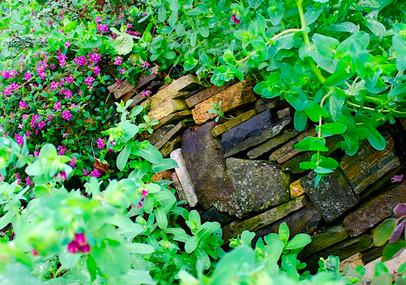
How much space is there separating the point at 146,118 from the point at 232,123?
53 centimetres

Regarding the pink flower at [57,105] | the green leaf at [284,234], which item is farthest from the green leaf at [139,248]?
the pink flower at [57,105]

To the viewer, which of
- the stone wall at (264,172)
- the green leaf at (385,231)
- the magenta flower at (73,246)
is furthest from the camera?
the stone wall at (264,172)

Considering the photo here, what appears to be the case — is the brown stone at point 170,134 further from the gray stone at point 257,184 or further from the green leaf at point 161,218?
the green leaf at point 161,218

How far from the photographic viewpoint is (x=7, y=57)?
8.63 ft

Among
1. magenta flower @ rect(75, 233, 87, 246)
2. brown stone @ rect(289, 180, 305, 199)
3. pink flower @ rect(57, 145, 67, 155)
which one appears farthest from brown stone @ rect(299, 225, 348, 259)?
pink flower @ rect(57, 145, 67, 155)

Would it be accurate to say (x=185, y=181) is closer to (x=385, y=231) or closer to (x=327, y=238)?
(x=327, y=238)

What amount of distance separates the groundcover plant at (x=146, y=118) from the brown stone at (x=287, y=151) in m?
0.20

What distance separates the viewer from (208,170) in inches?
77.5

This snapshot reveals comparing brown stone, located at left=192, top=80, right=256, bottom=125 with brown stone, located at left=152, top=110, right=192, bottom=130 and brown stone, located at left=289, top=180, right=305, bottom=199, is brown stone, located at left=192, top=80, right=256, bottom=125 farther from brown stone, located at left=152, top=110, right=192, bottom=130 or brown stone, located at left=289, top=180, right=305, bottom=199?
brown stone, located at left=289, top=180, right=305, bottom=199

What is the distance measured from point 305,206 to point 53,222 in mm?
1470

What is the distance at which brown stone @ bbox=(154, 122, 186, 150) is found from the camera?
6.82 ft

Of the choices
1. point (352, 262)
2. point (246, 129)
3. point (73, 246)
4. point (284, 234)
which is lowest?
point (352, 262)

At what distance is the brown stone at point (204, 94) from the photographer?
6.63 feet

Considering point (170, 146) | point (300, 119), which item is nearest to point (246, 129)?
point (300, 119)
